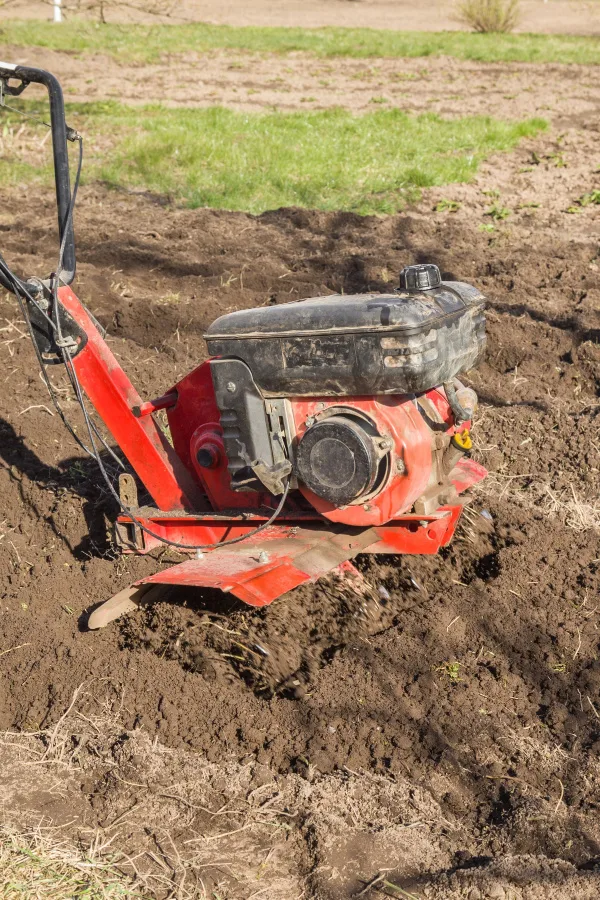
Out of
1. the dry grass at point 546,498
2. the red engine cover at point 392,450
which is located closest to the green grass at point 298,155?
the dry grass at point 546,498

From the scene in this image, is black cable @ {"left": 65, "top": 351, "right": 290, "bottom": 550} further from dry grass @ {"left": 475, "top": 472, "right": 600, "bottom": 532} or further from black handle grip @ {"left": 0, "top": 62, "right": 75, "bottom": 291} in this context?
dry grass @ {"left": 475, "top": 472, "right": 600, "bottom": 532}

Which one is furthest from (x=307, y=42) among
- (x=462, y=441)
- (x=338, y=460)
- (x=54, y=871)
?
(x=54, y=871)

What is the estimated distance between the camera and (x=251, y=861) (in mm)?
3148

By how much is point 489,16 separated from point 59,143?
24.8 metres

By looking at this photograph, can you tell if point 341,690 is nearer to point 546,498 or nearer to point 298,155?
point 546,498

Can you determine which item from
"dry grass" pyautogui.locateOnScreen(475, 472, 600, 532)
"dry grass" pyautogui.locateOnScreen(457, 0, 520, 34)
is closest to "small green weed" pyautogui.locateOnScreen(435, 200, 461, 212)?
"dry grass" pyautogui.locateOnScreen(475, 472, 600, 532)

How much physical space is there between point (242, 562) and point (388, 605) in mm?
842

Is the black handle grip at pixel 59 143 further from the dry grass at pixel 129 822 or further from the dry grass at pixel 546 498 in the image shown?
the dry grass at pixel 546 498

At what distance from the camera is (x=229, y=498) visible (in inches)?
174

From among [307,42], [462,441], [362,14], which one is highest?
[362,14]

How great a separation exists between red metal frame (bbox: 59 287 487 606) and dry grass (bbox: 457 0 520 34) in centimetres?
2435

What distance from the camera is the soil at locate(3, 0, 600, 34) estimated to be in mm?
29375

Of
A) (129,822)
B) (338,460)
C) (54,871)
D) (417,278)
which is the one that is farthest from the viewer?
(417,278)

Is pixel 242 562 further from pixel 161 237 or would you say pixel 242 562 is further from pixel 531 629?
pixel 161 237
